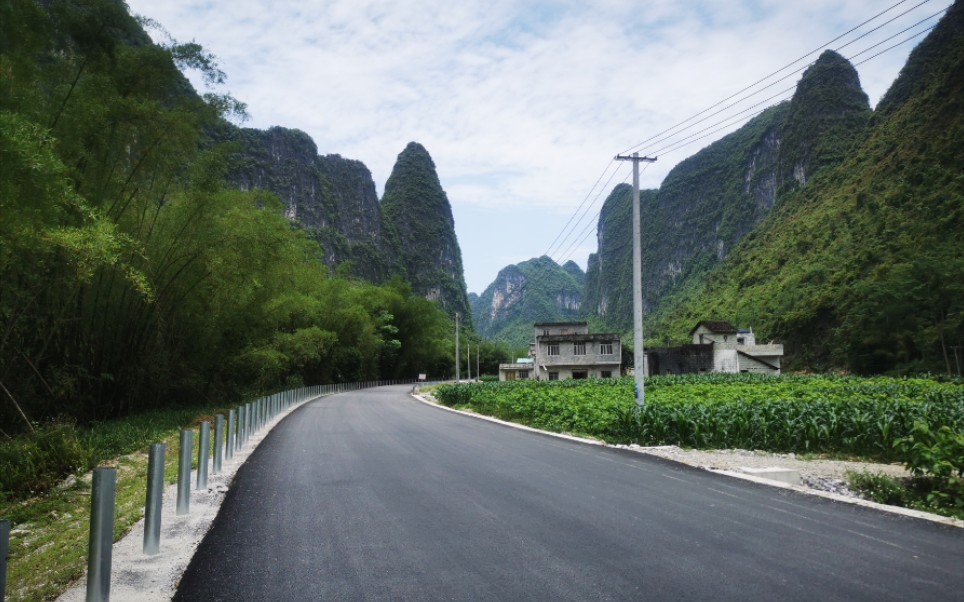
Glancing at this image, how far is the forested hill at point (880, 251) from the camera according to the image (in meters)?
47.2

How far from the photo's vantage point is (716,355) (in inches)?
2260

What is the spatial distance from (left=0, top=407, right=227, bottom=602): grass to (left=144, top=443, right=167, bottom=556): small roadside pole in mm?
469

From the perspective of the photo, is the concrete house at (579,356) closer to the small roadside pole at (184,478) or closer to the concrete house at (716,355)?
the concrete house at (716,355)

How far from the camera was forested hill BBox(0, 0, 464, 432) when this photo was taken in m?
9.77

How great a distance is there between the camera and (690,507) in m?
6.50

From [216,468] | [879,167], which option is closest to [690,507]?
[216,468]

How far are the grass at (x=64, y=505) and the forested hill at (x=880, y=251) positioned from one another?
5079 cm

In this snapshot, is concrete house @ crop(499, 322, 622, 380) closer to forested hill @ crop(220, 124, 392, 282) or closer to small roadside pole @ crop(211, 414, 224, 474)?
small roadside pole @ crop(211, 414, 224, 474)

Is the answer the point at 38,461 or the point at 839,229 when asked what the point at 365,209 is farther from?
the point at 38,461

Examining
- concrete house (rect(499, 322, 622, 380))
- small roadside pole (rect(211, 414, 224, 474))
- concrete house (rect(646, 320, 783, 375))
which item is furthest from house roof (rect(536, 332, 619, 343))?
small roadside pole (rect(211, 414, 224, 474))

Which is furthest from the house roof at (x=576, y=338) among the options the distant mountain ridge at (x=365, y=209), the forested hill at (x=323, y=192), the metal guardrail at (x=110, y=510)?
the forested hill at (x=323, y=192)

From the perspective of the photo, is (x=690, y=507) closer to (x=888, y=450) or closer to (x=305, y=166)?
(x=888, y=450)

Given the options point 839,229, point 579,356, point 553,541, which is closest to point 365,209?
point 579,356

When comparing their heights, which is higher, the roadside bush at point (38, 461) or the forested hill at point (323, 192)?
the forested hill at point (323, 192)
